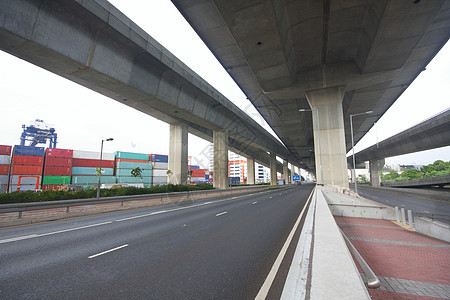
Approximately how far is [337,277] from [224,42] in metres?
14.6

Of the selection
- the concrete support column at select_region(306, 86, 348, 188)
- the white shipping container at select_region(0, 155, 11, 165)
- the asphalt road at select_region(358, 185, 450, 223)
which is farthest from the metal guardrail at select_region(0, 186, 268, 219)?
the white shipping container at select_region(0, 155, 11, 165)

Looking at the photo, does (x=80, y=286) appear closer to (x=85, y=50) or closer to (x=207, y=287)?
(x=207, y=287)

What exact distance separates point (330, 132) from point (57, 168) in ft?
208

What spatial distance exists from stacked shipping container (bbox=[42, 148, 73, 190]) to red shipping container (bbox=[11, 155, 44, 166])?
3.70 feet

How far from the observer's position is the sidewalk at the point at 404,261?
3.93 meters

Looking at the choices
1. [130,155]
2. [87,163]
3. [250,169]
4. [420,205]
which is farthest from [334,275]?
[130,155]

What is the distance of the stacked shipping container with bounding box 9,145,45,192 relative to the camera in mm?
45906

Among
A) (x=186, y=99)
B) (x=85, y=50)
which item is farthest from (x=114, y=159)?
(x=85, y=50)

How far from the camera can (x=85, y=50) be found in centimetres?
1130

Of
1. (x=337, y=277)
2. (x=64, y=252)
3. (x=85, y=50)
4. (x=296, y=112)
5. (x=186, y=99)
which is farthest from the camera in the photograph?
(x=296, y=112)

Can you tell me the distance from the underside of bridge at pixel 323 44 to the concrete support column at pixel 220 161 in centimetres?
801

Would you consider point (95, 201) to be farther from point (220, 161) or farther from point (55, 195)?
point (220, 161)

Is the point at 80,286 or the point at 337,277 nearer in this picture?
the point at 337,277

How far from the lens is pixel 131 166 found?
66.6 m
